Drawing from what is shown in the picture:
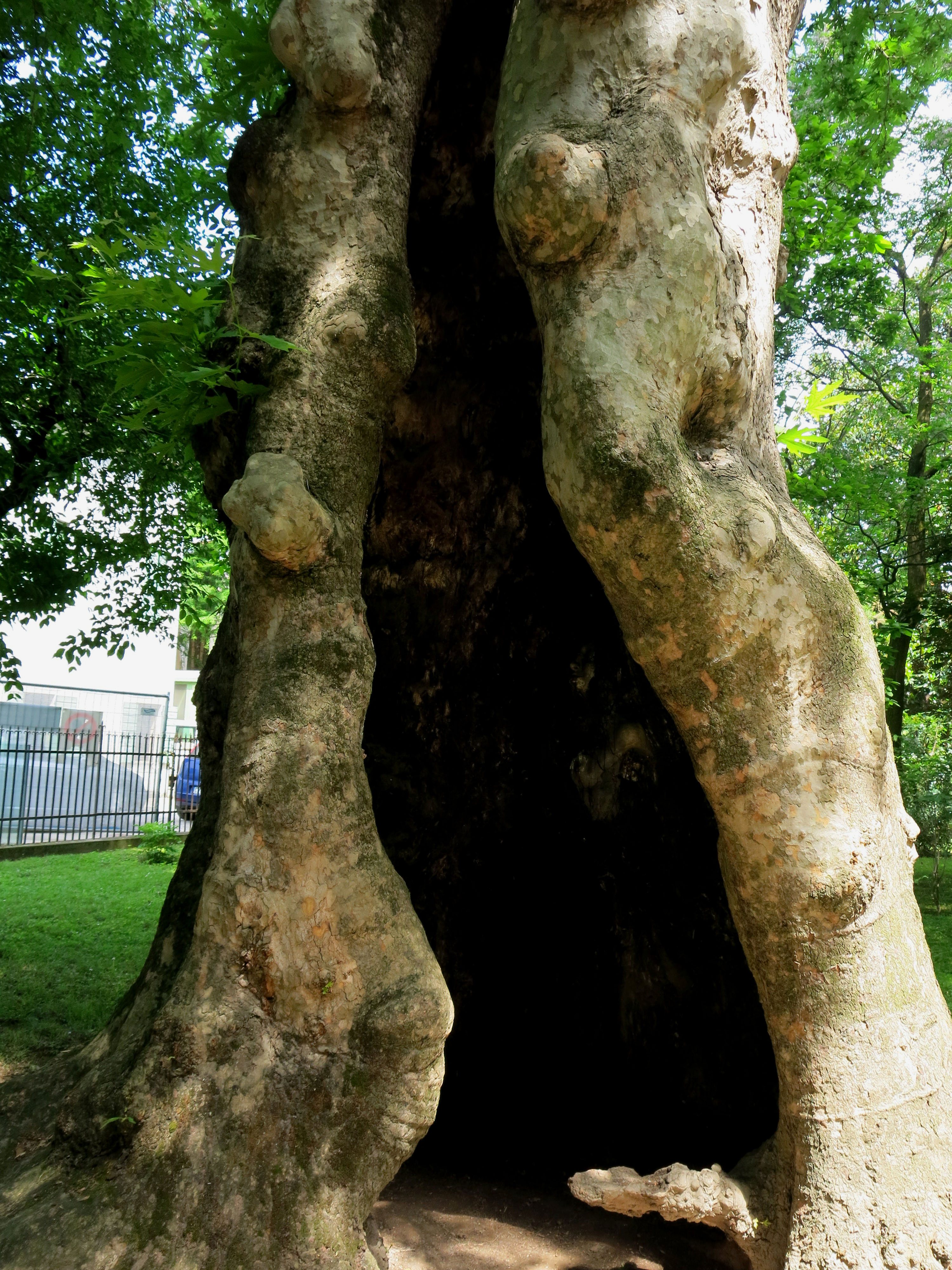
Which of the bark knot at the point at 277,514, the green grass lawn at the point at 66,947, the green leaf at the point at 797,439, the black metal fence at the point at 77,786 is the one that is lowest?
the green grass lawn at the point at 66,947

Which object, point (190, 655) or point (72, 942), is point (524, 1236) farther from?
point (190, 655)

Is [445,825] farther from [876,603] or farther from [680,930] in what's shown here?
[876,603]

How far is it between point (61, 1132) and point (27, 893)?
7879 mm

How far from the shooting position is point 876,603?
1424 centimetres

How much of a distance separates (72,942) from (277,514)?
19.6 ft

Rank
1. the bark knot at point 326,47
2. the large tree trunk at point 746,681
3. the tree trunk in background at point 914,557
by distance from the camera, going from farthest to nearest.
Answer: the tree trunk in background at point 914,557, the bark knot at point 326,47, the large tree trunk at point 746,681

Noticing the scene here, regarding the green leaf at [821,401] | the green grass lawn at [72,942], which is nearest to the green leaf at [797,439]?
the green leaf at [821,401]

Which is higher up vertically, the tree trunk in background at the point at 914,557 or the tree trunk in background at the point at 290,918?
the tree trunk in background at the point at 914,557

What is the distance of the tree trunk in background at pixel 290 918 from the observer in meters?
2.34

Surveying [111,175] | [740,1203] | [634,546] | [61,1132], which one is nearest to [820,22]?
[111,175]

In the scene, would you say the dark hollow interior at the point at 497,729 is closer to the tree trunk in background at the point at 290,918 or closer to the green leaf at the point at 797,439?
the tree trunk in background at the point at 290,918

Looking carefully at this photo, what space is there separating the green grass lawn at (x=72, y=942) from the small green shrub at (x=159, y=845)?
21cm

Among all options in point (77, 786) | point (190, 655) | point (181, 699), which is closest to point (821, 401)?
point (77, 786)

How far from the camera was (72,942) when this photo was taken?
23.7 feet
